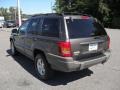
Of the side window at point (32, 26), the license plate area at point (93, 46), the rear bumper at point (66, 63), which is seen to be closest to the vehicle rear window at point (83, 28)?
the license plate area at point (93, 46)

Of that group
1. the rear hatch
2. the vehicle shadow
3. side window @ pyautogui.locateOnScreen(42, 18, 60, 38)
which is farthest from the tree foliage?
side window @ pyautogui.locateOnScreen(42, 18, 60, 38)

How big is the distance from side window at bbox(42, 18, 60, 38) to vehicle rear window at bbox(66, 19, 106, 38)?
1.04 ft

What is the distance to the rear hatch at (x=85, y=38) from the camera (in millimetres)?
5172

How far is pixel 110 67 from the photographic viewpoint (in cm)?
718

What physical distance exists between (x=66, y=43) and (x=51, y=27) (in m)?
0.80

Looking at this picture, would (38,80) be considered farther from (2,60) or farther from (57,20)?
(2,60)

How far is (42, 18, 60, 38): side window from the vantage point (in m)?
5.35

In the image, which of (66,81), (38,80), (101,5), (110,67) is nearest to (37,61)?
(38,80)

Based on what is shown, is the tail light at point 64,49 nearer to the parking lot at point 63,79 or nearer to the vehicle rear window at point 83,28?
the vehicle rear window at point 83,28

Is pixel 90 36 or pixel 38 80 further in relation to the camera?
pixel 38 80

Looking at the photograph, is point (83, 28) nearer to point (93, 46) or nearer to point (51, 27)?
point (93, 46)

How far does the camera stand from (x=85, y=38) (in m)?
5.33

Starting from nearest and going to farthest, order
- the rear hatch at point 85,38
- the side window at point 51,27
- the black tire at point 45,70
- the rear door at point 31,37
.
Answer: the rear hatch at point 85,38
the side window at point 51,27
the black tire at point 45,70
the rear door at point 31,37

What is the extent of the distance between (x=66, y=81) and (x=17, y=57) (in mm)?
3894
